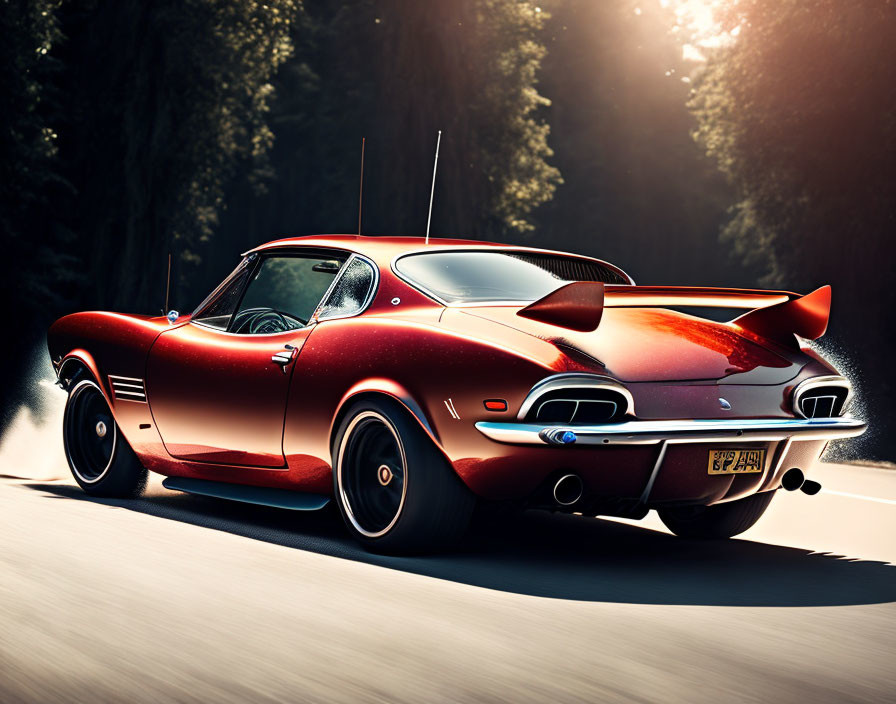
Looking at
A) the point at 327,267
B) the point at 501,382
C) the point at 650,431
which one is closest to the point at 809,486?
the point at 650,431

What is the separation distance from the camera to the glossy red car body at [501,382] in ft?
18.4

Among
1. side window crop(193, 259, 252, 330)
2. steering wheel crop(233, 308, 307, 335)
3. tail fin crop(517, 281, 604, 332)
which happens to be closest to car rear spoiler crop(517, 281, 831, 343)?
tail fin crop(517, 281, 604, 332)

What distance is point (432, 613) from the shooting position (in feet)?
15.8

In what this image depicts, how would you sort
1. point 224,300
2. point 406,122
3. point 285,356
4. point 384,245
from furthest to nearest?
point 406,122
point 224,300
point 384,245
point 285,356

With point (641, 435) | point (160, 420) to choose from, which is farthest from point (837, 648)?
point (160, 420)

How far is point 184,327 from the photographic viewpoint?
770cm

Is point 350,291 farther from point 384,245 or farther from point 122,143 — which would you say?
point 122,143

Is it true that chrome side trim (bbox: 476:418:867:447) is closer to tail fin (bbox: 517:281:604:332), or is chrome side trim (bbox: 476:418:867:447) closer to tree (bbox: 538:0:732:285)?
tail fin (bbox: 517:281:604:332)

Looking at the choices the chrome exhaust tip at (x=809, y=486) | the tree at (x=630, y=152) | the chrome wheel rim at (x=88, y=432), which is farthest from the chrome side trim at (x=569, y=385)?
the tree at (x=630, y=152)

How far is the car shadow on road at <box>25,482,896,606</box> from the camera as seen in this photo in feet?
18.0

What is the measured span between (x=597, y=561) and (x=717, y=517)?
1.04m

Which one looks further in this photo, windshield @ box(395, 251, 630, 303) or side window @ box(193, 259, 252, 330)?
side window @ box(193, 259, 252, 330)

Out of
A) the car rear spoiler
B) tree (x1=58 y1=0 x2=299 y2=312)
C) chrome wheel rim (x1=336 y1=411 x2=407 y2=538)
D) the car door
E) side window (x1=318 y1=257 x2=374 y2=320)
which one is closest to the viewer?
chrome wheel rim (x1=336 y1=411 x2=407 y2=538)

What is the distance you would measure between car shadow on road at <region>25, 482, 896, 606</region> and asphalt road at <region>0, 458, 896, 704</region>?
0.02m
